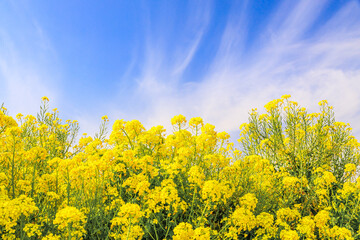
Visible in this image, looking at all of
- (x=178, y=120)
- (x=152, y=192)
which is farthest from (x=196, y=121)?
(x=152, y=192)

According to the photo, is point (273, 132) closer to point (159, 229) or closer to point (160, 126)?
point (160, 126)

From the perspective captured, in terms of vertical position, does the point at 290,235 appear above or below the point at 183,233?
below

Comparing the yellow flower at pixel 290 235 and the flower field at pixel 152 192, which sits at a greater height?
the flower field at pixel 152 192

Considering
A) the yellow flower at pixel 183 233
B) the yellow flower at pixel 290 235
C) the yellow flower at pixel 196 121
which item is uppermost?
the yellow flower at pixel 196 121

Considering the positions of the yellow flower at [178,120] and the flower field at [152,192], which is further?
the yellow flower at [178,120]

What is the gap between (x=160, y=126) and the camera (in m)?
4.29

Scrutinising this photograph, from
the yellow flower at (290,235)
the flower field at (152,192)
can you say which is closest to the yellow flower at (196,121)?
the flower field at (152,192)

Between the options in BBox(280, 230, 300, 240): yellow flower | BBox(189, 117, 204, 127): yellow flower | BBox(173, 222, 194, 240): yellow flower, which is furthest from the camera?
BBox(189, 117, 204, 127): yellow flower

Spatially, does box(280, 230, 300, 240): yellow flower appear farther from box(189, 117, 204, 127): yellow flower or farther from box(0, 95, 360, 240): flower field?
box(189, 117, 204, 127): yellow flower

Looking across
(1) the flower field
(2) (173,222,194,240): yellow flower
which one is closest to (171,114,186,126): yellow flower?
(1) the flower field

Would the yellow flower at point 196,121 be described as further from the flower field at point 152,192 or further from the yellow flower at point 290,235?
the yellow flower at point 290,235

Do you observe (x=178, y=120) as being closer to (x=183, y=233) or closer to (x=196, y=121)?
(x=196, y=121)

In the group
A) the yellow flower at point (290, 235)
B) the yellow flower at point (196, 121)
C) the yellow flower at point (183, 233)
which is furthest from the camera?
the yellow flower at point (196, 121)

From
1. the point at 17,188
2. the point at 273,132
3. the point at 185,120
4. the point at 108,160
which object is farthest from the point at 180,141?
the point at 273,132
